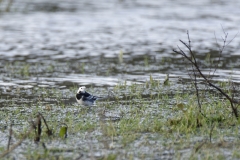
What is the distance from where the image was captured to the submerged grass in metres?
7.39

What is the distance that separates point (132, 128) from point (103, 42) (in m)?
11.4

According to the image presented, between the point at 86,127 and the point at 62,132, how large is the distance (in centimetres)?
65

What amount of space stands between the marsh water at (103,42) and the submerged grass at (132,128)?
2.53 feet

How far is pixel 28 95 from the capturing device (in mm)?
11977

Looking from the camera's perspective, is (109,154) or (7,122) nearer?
(109,154)

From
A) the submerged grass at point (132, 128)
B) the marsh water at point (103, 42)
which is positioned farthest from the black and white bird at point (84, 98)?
the marsh water at point (103, 42)

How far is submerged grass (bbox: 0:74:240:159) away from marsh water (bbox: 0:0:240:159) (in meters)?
0.77

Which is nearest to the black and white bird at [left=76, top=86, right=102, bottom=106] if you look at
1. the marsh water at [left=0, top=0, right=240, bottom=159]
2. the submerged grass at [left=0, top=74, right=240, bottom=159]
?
the submerged grass at [left=0, top=74, right=240, bottom=159]

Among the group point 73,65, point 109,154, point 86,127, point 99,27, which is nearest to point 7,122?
point 86,127

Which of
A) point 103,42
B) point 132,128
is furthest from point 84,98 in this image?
point 103,42

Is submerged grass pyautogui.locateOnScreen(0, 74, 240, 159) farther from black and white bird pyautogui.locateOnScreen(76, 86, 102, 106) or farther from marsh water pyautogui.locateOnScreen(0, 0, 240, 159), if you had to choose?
marsh water pyautogui.locateOnScreen(0, 0, 240, 159)

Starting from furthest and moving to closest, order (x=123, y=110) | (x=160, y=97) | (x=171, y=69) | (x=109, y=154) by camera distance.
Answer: (x=171, y=69) → (x=160, y=97) → (x=123, y=110) → (x=109, y=154)

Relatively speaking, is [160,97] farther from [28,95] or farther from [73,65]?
[73,65]

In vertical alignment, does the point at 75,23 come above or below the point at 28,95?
above
